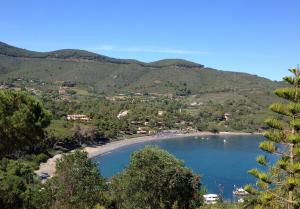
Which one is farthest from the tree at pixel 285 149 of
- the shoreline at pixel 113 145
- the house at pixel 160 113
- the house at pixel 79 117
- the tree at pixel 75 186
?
the house at pixel 160 113

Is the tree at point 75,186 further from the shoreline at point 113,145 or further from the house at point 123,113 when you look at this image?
the house at point 123,113

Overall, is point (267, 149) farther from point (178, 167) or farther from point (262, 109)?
point (262, 109)

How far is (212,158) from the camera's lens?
297ft

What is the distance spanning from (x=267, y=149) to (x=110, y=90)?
626ft

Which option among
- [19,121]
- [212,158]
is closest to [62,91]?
[212,158]

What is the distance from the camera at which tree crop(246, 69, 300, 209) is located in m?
10.1

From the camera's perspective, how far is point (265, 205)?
10.6 m

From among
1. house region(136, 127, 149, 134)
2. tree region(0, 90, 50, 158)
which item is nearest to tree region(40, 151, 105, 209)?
tree region(0, 90, 50, 158)

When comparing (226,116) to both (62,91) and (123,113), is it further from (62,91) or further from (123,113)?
(62,91)

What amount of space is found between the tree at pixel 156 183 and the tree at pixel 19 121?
5.67m

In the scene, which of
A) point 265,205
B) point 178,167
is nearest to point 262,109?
point 178,167

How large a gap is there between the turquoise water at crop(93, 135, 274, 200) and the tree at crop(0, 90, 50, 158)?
3773 centimetres

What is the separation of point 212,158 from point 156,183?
7071cm

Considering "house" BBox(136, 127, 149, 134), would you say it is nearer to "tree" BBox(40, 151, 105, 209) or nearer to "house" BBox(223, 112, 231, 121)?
"house" BBox(223, 112, 231, 121)
